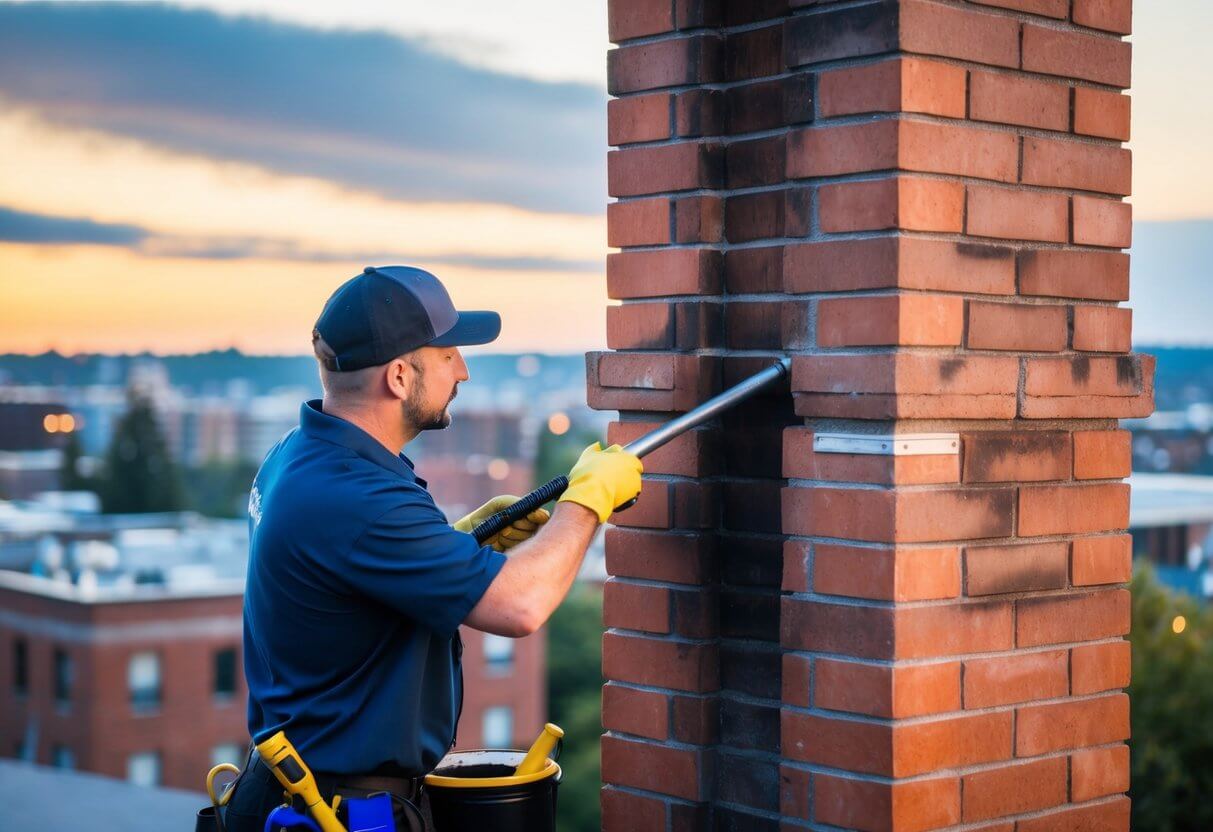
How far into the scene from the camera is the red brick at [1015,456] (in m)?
2.17

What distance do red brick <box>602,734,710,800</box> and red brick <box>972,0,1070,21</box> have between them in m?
1.36

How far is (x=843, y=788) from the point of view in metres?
2.12

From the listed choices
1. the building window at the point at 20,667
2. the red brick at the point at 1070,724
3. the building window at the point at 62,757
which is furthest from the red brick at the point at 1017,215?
the building window at the point at 20,667

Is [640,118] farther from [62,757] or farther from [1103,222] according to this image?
[62,757]

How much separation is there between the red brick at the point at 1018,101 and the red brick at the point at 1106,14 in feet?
0.47

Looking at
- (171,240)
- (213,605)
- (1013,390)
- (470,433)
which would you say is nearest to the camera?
(1013,390)

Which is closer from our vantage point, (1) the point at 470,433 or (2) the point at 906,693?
(2) the point at 906,693

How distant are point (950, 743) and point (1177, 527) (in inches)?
1691

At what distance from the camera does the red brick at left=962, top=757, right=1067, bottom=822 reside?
7.14 ft

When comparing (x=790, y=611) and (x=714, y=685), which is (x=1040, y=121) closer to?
(x=790, y=611)

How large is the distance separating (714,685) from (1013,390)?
72 cm

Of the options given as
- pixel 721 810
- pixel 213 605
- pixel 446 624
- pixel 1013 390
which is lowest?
pixel 213 605

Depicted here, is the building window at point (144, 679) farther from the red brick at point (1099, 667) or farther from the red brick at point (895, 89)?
the red brick at point (895, 89)

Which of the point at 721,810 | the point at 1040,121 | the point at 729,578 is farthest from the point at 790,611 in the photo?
the point at 1040,121
